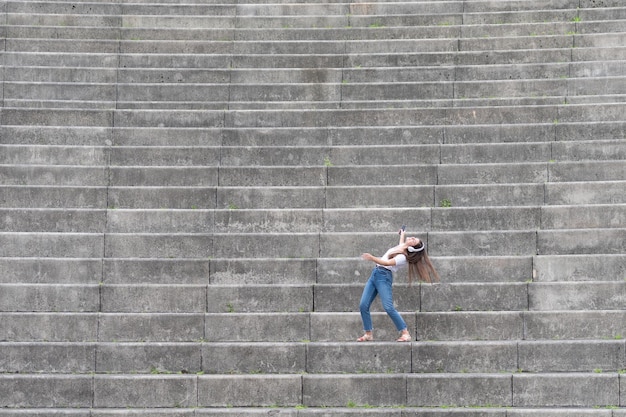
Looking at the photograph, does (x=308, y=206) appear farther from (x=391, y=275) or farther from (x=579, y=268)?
(x=579, y=268)

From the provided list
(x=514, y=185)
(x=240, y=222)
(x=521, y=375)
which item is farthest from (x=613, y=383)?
(x=240, y=222)

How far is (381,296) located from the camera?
1126 centimetres

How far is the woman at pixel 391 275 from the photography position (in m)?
11.2

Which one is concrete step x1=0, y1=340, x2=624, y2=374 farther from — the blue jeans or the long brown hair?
the long brown hair

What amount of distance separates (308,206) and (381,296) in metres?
2.32

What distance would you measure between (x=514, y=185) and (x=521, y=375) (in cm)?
284

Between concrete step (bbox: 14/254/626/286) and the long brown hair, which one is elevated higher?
the long brown hair

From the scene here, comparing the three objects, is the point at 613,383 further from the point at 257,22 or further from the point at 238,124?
the point at 257,22

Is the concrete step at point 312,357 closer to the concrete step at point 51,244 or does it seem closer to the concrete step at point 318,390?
the concrete step at point 318,390

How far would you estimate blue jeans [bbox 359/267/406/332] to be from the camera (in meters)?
11.2

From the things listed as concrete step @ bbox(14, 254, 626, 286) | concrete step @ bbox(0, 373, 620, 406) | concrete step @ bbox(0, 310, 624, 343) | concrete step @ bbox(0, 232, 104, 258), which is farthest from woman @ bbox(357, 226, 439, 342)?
concrete step @ bbox(0, 232, 104, 258)

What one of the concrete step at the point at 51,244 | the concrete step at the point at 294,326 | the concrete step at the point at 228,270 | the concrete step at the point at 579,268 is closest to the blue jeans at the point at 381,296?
the concrete step at the point at 294,326

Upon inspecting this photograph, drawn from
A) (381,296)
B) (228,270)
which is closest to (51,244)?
(228,270)

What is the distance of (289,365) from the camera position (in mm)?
11406
